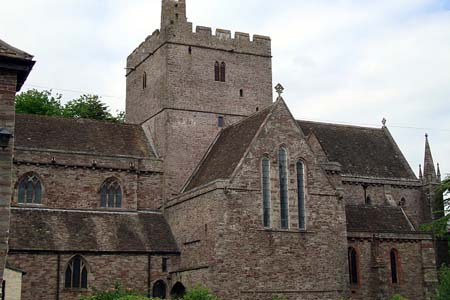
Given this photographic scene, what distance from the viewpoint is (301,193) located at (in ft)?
131

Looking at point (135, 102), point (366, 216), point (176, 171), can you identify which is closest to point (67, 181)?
point (176, 171)

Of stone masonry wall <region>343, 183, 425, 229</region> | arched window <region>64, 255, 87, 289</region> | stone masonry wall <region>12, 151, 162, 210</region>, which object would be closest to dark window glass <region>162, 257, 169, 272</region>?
stone masonry wall <region>12, 151, 162, 210</region>

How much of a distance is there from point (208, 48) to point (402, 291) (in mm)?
20307

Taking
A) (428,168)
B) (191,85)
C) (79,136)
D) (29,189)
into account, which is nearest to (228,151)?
(191,85)

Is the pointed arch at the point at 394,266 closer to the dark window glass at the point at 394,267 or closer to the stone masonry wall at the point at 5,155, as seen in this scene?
the dark window glass at the point at 394,267

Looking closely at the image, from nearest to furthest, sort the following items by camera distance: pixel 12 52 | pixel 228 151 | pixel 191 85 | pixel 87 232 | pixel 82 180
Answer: pixel 12 52 → pixel 87 232 → pixel 228 151 → pixel 82 180 → pixel 191 85

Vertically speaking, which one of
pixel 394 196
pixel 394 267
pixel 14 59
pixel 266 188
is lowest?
pixel 394 267

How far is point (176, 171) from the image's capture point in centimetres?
4569

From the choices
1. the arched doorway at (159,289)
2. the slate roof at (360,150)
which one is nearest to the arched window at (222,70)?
the slate roof at (360,150)

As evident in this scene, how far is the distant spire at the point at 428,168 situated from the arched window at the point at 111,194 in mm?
22170

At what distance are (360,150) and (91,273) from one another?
72.5ft

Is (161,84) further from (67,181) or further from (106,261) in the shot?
(106,261)

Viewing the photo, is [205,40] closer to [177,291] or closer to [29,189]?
[29,189]

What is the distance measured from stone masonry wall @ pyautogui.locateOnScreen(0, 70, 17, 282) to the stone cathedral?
1197cm
